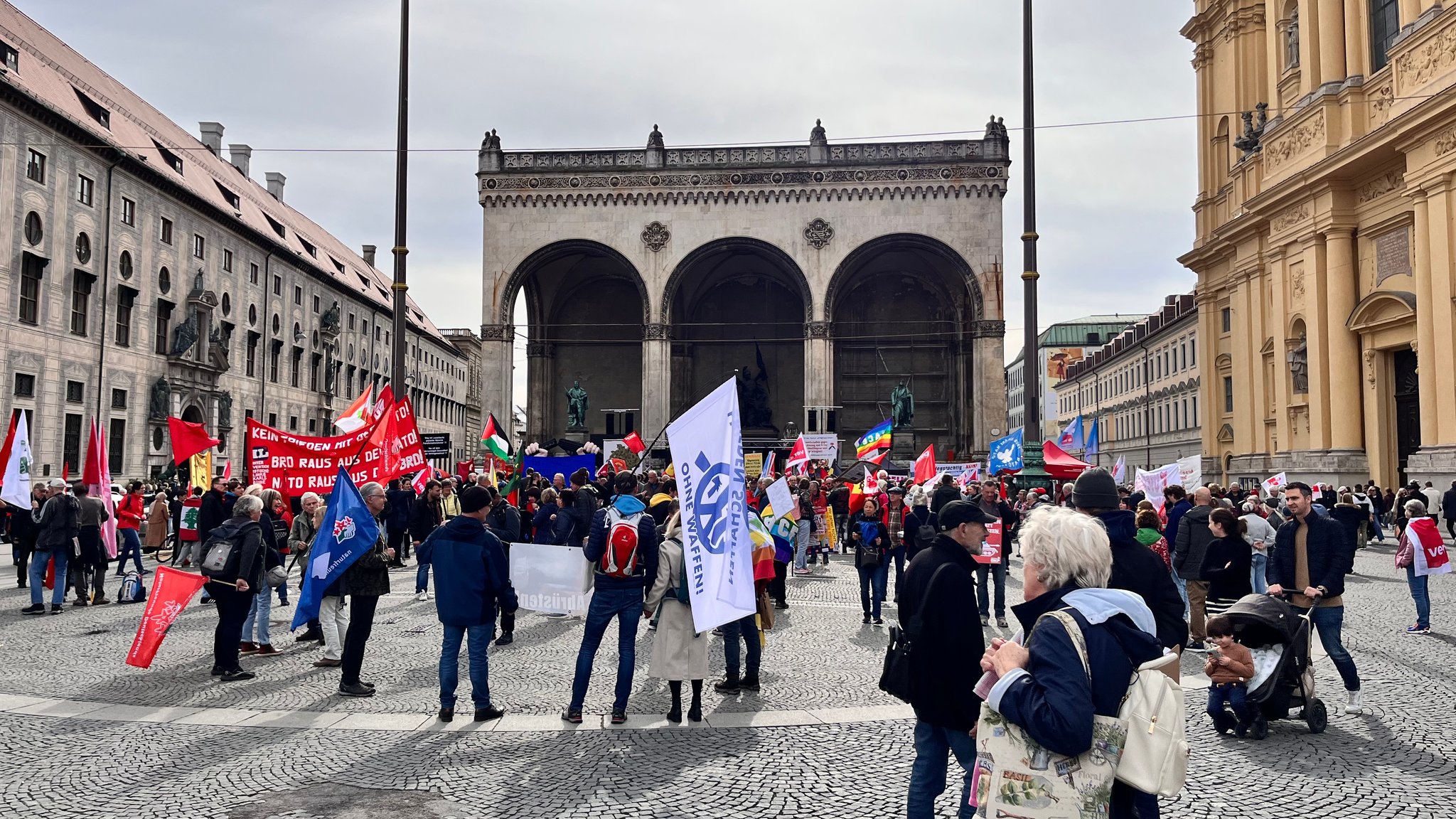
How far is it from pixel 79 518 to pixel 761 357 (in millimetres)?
36189

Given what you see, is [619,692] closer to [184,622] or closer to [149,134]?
[184,622]

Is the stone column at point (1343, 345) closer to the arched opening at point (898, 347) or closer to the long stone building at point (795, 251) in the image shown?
the long stone building at point (795, 251)

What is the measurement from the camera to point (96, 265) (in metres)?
33.2

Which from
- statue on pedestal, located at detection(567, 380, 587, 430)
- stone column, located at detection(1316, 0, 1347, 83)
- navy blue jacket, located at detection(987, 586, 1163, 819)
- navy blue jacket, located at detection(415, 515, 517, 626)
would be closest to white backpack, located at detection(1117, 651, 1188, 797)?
navy blue jacket, located at detection(987, 586, 1163, 819)

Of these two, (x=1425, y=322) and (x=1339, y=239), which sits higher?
(x=1339, y=239)

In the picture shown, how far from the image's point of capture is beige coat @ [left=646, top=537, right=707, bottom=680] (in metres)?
6.82

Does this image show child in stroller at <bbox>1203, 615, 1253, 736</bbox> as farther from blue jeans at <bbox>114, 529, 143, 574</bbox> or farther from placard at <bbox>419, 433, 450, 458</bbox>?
placard at <bbox>419, 433, 450, 458</bbox>

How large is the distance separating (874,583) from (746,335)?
36805 millimetres

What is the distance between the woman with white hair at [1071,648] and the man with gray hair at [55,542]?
1262cm

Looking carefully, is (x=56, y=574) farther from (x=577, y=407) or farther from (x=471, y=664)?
(x=577, y=407)

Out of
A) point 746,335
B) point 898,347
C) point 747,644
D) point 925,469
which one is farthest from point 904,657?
point 746,335

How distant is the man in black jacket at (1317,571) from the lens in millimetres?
6992

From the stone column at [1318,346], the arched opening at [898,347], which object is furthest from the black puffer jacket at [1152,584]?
the arched opening at [898,347]

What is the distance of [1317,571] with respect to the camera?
7.11m
